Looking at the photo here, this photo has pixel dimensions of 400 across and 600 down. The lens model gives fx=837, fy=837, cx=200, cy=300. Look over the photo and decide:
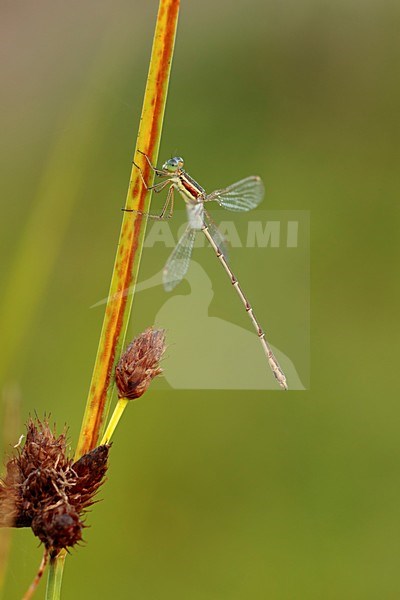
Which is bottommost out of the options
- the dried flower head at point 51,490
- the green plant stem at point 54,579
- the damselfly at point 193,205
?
the green plant stem at point 54,579

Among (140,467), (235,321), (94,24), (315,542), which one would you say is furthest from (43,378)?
(94,24)

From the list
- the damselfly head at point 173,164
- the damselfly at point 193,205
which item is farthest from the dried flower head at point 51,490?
the damselfly head at point 173,164

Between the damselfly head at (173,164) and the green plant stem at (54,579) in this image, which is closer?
the green plant stem at (54,579)

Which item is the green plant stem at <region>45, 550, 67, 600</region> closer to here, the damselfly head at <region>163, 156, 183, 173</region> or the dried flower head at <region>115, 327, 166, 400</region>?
the dried flower head at <region>115, 327, 166, 400</region>

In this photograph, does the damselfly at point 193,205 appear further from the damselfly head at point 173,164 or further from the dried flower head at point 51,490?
the dried flower head at point 51,490

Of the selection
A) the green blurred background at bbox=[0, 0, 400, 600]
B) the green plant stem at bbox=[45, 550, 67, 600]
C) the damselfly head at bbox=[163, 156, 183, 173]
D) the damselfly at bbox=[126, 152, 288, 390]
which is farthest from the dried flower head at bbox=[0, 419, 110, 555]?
the green blurred background at bbox=[0, 0, 400, 600]

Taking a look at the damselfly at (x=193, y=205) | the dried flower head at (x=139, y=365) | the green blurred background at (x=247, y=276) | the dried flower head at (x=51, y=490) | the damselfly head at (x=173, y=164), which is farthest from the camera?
the green blurred background at (x=247, y=276)
